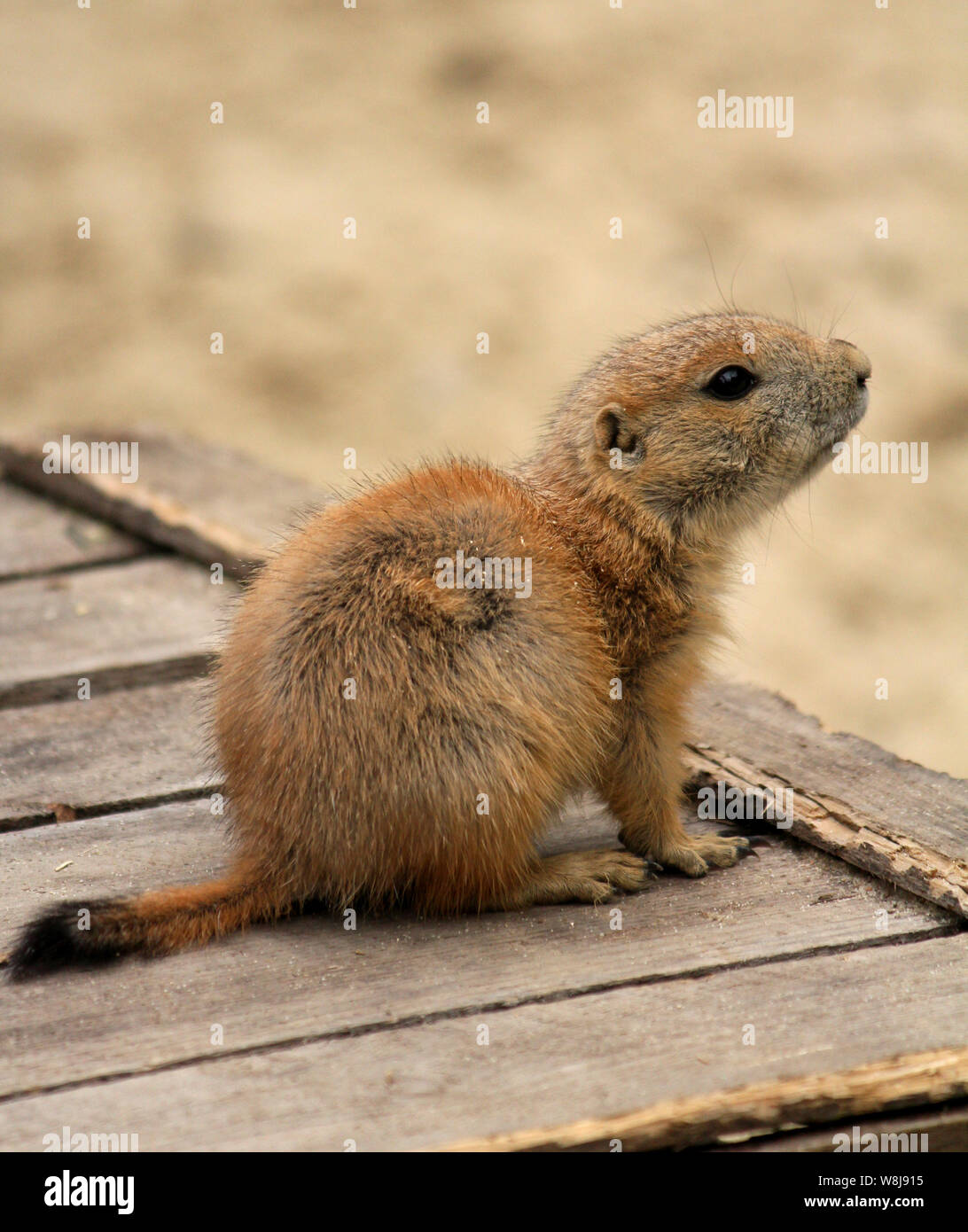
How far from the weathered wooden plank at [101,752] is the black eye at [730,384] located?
1631mm

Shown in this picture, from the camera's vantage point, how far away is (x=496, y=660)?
3.36 metres

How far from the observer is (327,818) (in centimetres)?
327

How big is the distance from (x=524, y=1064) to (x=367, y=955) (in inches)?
22.8

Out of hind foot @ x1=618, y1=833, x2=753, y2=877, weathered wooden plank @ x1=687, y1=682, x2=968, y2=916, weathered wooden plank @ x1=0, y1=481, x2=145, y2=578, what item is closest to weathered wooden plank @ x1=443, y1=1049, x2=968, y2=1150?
weathered wooden plank @ x1=687, y1=682, x2=968, y2=916

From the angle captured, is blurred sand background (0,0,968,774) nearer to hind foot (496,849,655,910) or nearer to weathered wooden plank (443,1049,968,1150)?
hind foot (496,849,655,910)

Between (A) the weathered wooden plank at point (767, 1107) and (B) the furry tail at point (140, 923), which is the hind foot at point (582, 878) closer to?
(B) the furry tail at point (140, 923)

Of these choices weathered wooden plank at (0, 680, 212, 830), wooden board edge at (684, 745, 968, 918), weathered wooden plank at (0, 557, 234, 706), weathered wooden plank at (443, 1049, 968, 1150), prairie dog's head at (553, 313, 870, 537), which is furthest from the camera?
weathered wooden plank at (0, 557, 234, 706)

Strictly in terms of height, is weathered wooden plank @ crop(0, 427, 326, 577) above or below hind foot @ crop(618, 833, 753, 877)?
above

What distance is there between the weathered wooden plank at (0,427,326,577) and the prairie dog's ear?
182cm

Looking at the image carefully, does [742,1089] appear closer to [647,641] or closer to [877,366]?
[647,641]

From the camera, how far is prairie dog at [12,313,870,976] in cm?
325

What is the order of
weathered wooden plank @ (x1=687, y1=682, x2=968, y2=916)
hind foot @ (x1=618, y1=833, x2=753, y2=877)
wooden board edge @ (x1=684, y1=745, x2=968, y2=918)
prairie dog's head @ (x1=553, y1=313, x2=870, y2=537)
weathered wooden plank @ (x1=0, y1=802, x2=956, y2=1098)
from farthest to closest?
prairie dog's head @ (x1=553, y1=313, x2=870, y2=537) → hind foot @ (x1=618, y1=833, x2=753, y2=877) → weathered wooden plank @ (x1=687, y1=682, x2=968, y2=916) → wooden board edge @ (x1=684, y1=745, x2=968, y2=918) → weathered wooden plank @ (x1=0, y1=802, x2=956, y2=1098)

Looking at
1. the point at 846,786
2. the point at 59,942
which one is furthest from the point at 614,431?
the point at 59,942

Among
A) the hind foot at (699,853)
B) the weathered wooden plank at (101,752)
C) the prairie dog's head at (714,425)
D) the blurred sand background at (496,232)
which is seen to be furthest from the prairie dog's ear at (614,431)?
the blurred sand background at (496,232)
